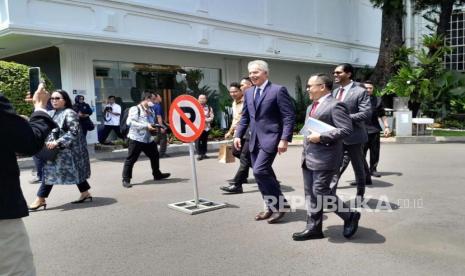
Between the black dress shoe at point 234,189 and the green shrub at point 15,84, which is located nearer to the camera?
the black dress shoe at point 234,189

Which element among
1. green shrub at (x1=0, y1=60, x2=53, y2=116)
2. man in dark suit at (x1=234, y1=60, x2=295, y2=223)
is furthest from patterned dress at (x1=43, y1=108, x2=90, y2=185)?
green shrub at (x1=0, y1=60, x2=53, y2=116)

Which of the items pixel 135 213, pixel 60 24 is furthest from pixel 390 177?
pixel 60 24

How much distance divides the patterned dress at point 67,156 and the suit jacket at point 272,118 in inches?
99.5

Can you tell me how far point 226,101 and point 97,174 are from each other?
8329 millimetres

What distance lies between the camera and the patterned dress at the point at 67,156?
608cm

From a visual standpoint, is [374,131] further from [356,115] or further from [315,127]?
[315,127]

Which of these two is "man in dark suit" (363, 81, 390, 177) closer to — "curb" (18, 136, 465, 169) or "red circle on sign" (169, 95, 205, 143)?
"red circle on sign" (169, 95, 205, 143)

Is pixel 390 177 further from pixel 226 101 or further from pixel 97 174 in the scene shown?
pixel 226 101

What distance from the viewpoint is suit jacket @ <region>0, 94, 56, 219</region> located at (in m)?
2.49

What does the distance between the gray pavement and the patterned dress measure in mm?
467

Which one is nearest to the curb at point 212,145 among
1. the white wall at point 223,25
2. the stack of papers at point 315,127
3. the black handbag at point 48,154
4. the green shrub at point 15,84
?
the green shrub at point 15,84

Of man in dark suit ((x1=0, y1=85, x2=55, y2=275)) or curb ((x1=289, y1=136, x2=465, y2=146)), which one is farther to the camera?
curb ((x1=289, y1=136, x2=465, y2=146))

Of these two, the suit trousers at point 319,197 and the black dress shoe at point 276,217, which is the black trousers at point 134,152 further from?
the suit trousers at point 319,197

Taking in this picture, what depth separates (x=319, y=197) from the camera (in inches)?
177
